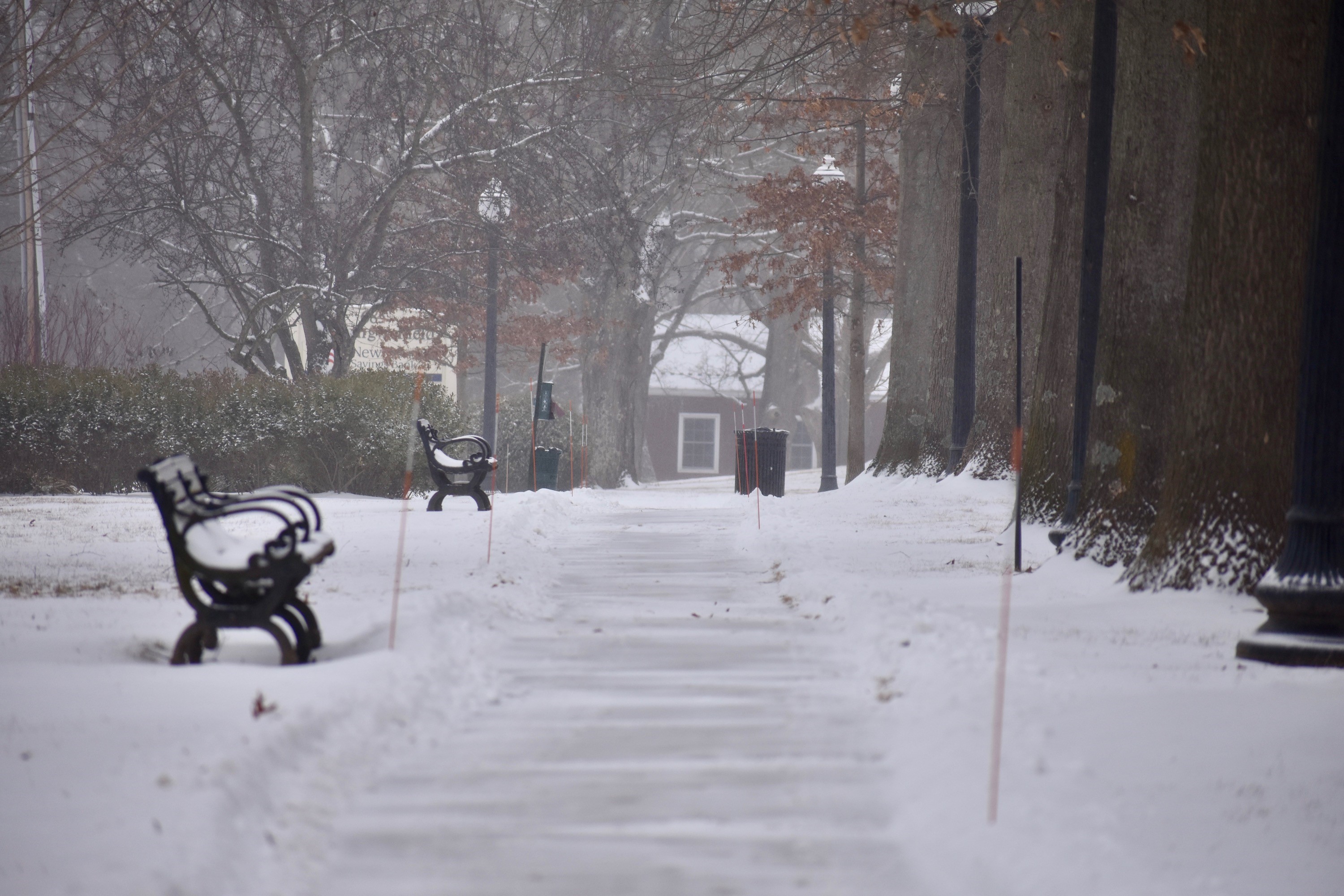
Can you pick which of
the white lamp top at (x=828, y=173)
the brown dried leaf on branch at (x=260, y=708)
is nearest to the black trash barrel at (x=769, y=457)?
the white lamp top at (x=828, y=173)

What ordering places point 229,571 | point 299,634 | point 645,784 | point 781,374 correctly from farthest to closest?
1. point 781,374
2. point 299,634
3. point 229,571
4. point 645,784

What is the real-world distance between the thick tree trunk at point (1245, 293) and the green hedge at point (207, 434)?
14.7 meters

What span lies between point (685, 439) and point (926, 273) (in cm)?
3485

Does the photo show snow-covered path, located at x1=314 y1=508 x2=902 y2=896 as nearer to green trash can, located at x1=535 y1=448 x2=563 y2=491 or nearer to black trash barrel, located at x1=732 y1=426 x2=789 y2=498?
black trash barrel, located at x1=732 y1=426 x2=789 y2=498

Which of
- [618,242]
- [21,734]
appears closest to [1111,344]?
[21,734]

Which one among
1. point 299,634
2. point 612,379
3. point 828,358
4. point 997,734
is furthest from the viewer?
point 612,379

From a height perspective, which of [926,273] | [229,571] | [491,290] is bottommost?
[229,571]

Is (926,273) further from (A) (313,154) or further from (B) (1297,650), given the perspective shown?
(B) (1297,650)

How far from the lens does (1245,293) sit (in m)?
8.87

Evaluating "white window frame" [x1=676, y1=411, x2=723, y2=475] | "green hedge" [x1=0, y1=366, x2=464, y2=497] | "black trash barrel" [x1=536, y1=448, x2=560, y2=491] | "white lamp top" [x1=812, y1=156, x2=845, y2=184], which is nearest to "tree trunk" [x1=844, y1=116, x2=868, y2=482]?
"white lamp top" [x1=812, y1=156, x2=845, y2=184]

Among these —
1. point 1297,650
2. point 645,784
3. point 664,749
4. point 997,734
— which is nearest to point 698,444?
point 1297,650

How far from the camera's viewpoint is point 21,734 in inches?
209

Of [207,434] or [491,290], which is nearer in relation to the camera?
[207,434]

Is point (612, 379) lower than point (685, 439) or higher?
higher
